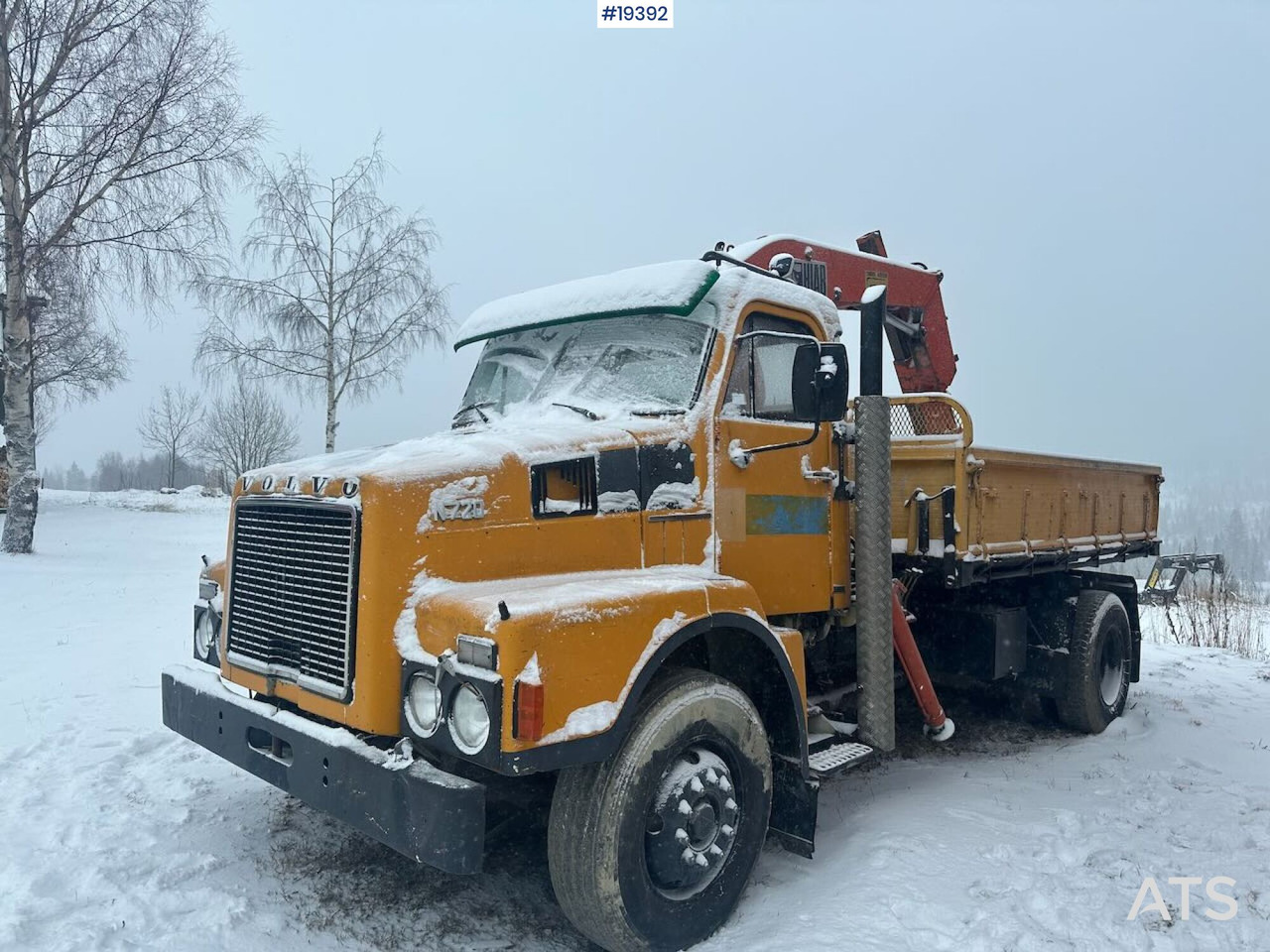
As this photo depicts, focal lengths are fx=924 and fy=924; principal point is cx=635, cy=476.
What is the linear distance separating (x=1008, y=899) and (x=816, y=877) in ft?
2.55

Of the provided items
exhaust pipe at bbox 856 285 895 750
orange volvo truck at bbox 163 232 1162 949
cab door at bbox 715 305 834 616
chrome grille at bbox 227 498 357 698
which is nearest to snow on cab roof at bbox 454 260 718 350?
orange volvo truck at bbox 163 232 1162 949

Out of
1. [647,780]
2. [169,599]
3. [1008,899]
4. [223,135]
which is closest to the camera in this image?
[647,780]

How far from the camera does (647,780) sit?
3.30 meters

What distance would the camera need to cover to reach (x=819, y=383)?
3.97m

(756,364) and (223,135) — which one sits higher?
(223,135)

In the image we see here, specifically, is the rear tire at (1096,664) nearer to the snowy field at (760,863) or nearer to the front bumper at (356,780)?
the snowy field at (760,863)

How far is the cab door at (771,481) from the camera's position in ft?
13.7

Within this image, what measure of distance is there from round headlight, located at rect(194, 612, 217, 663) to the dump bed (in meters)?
3.74

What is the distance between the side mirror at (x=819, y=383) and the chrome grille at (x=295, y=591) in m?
1.91

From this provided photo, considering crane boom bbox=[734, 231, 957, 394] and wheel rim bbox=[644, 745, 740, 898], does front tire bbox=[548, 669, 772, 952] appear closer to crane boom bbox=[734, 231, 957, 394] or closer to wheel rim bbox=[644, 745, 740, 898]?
wheel rim bbox=[644, 745, 740, 898]

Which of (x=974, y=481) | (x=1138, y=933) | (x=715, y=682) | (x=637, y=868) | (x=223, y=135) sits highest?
(x=223, y=135)

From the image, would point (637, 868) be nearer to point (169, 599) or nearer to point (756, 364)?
point (756, 364)

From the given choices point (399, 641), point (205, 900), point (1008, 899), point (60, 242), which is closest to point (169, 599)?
point (60, 242)

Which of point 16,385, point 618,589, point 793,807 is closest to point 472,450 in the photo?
point 618,589
